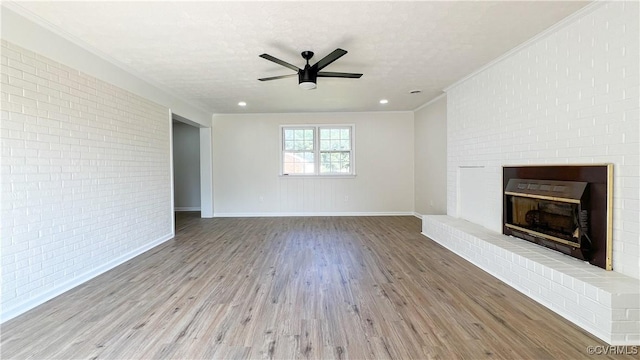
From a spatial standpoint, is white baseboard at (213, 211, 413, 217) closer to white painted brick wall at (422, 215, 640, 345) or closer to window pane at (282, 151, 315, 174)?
window pane at (282, 151, 315, 174)

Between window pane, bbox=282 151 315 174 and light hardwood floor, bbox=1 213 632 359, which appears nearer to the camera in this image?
light hardwood floor, bbox=1 213 632 359

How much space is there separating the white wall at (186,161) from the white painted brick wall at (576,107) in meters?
7.13

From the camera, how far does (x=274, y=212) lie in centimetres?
667

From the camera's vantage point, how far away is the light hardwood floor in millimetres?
1727

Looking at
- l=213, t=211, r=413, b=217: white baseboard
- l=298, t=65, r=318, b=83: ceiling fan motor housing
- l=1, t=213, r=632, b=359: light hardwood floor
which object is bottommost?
l=1, t=213, r=632, b=359: light hardwood floor

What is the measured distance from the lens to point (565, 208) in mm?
2416

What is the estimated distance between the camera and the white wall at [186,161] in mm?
7672

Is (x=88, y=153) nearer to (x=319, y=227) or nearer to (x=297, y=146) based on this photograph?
(x=319, y=227)

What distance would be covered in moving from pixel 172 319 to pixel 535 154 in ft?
12.6

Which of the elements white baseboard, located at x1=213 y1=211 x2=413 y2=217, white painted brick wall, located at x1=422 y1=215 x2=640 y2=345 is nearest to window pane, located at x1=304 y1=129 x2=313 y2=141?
white baseboard, located at x1=213 y1=211 x2=413 y2=217

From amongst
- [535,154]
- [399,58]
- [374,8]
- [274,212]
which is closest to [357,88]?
[399,58]

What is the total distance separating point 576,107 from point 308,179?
16.6 ft

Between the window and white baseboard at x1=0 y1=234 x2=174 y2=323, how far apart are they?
3.64 metres
